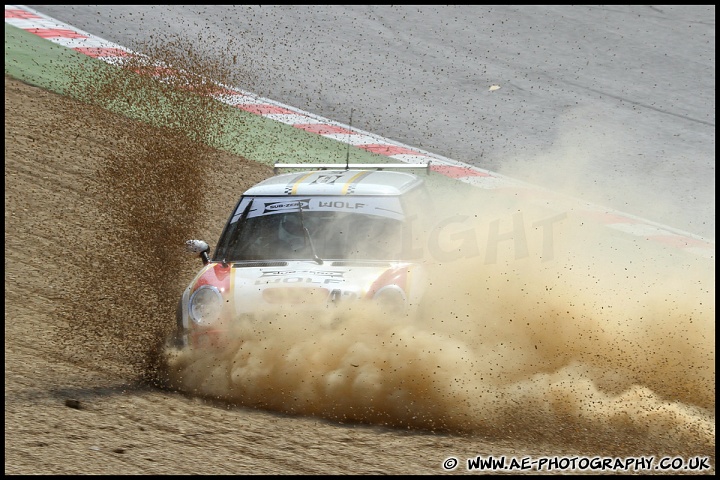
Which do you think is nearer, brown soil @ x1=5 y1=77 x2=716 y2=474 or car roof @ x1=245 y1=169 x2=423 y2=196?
brown soil @ x1=5 y1=77 x2=716 y2=474

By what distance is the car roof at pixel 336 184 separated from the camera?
277 inches

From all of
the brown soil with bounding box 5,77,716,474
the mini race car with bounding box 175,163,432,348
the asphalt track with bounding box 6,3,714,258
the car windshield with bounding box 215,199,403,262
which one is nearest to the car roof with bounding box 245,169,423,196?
the mini race car with bounding box 175,163,432,348

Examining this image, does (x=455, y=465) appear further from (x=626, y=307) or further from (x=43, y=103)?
(x=43, y=103)

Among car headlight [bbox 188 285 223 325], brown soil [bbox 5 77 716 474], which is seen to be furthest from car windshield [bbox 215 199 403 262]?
brown soil [bbox 5 77 716 474]

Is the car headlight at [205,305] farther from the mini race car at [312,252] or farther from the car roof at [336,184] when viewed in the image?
the car roof at [336,184]

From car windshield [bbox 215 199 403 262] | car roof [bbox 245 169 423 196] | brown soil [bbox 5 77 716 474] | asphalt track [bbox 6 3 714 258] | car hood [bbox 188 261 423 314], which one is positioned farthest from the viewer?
asphalt track [bbox 6 3 714 258]

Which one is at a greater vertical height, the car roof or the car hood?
the car roof

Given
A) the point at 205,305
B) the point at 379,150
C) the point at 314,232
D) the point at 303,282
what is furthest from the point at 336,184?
the point at 379,150

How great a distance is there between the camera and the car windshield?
6.70 m

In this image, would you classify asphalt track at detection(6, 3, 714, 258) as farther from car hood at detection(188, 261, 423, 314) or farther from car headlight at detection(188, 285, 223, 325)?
car headlight at detection(188, 285, 223, 325)

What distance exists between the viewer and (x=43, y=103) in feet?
40.6

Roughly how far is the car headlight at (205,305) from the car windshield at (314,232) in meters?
0.50

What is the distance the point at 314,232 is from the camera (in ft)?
22.3

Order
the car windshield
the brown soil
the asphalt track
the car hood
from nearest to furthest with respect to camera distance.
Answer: the brown soil
the car hood
the car windshield
the asphalt track
